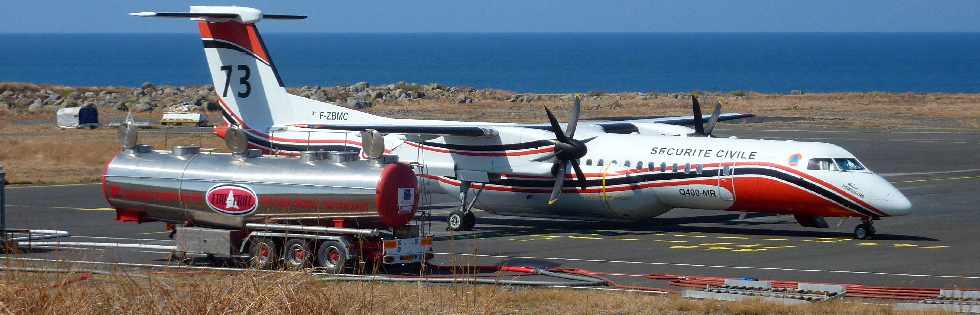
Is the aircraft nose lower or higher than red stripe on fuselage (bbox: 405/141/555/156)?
lower

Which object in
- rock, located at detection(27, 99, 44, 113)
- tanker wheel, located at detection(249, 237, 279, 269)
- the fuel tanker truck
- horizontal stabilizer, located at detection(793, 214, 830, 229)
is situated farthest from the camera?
rock, located at detection(27, 99, 44, 113)

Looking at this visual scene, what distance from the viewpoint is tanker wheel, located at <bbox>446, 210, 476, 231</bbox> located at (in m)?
34.2

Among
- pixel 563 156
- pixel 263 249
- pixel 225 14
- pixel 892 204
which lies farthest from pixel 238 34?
pixel 892 204

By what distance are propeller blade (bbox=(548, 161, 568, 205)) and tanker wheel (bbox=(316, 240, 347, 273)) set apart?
945 centimetres

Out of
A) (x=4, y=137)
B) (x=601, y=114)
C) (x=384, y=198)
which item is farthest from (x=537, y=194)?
(x=601, y=114)

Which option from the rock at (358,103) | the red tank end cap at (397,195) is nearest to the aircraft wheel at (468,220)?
the red tank end cap at (397,195)

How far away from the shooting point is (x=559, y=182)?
110ft

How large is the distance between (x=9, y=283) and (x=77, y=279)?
4.85 ft

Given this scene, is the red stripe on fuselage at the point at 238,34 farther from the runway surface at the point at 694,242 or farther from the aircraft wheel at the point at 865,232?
the aircraft wheel at the point at 865,232

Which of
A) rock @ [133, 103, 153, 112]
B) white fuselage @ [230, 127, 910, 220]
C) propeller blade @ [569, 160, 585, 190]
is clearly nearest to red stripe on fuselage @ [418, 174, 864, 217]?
white fuselage @ [230, 127, 910, 220]

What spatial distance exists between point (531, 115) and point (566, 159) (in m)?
56.9

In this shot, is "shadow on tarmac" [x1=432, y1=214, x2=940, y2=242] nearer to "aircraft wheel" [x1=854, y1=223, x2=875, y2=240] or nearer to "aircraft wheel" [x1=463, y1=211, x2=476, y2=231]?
"aircraft wheel" [x1=463, y1=211, x2=476, y2=231]

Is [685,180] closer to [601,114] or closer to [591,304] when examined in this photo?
[591,304]

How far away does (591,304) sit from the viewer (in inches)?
813
